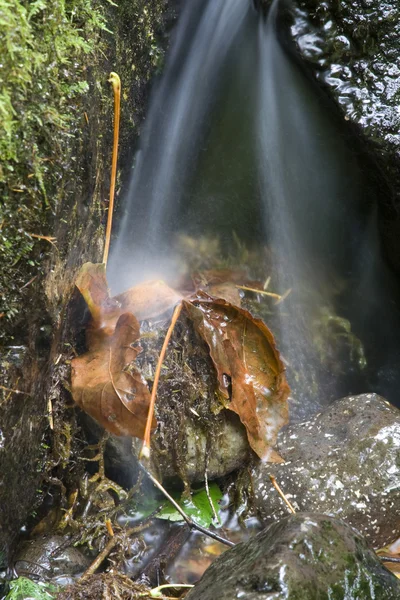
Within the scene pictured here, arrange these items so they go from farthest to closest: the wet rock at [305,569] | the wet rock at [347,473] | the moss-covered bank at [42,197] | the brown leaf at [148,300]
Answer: the wet rock at [347,473] → the brown leaf at [148,300] → the moss-covered bank at [42,197] → the wet rock at [305,569]

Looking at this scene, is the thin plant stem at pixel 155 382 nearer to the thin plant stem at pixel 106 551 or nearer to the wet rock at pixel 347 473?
the thin plant stem at pixel 106 551

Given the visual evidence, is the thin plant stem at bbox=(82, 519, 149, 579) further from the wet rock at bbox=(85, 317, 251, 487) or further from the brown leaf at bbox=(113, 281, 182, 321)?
the brown leaf at bbox=(113, 281, 182, 321)

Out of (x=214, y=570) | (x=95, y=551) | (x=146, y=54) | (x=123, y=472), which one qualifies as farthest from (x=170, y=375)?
(x=146, y=54)

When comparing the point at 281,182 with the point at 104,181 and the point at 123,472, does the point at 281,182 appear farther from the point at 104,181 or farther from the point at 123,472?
the point at 123,472

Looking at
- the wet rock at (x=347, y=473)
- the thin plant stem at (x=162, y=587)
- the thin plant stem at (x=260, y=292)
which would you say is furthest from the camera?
the thin plant stem at (x=260, y=292)

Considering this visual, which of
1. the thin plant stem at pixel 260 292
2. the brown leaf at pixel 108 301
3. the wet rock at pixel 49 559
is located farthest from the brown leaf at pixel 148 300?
the wet rock at pixel 49 559

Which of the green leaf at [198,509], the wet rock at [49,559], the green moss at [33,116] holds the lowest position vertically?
the wet rock at [49,559]
